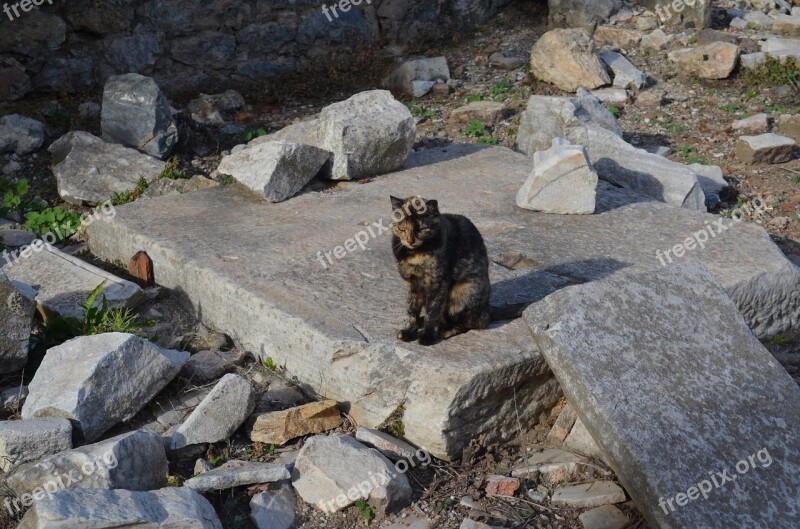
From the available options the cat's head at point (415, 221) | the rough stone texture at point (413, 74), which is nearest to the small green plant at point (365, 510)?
the cat's head at point (415, 221)

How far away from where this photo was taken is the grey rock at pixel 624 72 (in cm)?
880

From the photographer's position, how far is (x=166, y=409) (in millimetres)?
4215

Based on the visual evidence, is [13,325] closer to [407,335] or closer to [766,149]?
A: [407,335]

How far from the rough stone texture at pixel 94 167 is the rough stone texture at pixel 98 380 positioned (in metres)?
2.80

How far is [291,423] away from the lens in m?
4.01

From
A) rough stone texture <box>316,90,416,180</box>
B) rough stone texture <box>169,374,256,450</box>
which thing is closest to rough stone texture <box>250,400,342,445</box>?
rough stone texture <box>169,374,256,450</box>

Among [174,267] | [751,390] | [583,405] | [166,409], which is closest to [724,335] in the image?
[751,390]

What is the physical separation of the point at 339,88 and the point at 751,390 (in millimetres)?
6243

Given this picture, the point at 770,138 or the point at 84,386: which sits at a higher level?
the point at 84,386

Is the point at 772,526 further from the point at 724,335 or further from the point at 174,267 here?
the point at 174,267

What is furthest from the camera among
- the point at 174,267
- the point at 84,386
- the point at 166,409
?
the point at 174,267

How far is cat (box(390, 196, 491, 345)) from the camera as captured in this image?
12.7 ft

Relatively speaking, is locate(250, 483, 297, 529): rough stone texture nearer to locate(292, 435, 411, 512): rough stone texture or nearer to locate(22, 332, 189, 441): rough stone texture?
locate(292, 435, 411, 512): rough stone texture

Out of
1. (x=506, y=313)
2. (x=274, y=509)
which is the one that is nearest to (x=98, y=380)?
(x=274, y=509)
